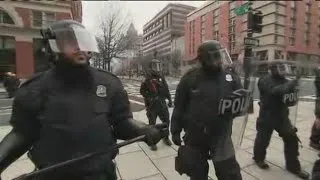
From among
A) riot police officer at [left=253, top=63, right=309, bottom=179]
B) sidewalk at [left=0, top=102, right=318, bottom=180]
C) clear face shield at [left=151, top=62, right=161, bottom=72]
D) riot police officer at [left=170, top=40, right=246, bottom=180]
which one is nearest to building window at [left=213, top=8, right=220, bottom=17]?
riot police officer at [left=170, top=40, right=246, bottom=180]

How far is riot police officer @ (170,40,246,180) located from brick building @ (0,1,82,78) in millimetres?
1233

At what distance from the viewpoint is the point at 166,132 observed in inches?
68.5

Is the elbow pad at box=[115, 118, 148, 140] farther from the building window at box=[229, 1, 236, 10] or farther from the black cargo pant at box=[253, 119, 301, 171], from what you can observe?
the black cargo pant at box=[253, 119, 301, 171]

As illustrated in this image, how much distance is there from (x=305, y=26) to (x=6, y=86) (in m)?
2.09

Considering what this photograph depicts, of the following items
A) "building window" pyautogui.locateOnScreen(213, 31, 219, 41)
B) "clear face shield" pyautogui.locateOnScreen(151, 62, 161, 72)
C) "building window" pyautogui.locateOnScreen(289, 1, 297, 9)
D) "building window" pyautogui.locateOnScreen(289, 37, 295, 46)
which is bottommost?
"clear face shield" pyautogui.locateOnScreen(151, 62, 161, 72)

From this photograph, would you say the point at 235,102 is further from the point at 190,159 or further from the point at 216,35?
the point at 190,159

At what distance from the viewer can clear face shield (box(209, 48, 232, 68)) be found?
211cm

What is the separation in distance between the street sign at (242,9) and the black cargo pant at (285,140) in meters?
2.13

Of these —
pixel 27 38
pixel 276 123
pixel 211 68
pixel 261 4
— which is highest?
pixel 261 4

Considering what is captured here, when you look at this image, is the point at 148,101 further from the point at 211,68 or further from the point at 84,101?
the point at 84,101

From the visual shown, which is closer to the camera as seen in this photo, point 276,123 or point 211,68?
point 211,68

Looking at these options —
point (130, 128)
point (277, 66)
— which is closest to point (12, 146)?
point (130, 128)

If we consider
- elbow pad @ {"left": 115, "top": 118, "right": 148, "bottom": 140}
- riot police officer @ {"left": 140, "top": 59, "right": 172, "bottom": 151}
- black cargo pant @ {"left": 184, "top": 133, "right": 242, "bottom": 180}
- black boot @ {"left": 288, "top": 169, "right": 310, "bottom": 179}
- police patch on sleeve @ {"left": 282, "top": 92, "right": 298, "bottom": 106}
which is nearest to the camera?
elbow pad @ {"left": 115, "top": 118, "right": 148, "bottom": 140}

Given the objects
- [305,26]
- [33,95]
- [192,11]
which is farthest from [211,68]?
[33,95]
